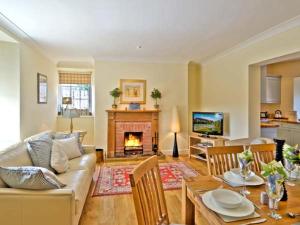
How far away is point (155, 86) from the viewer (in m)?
5.54

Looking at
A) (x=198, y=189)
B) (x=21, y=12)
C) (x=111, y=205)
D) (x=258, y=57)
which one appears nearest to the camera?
(x=198, y=189)

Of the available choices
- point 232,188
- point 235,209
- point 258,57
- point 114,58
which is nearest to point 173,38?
point 258,57

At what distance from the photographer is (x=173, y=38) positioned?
3680 millimetres

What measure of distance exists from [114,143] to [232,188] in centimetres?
408

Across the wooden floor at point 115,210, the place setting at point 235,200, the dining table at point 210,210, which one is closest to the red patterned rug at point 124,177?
the wooden floor at point 115,210

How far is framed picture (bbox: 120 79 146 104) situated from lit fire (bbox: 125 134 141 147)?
92 cm

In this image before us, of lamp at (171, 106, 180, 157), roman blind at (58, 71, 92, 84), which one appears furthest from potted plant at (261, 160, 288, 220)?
Result: roman blind at (58, 71, 92, 84)

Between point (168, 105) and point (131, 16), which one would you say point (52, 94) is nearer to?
point (168, 105)

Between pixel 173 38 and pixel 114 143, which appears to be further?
pixel 114 143

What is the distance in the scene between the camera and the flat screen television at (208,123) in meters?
4.67

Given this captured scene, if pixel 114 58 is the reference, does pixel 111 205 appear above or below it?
below

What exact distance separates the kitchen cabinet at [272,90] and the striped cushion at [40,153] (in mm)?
4904

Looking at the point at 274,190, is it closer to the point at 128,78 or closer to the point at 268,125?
the point at 268,125

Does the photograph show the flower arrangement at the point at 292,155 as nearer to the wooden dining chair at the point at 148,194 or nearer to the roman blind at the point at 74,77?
the wooden dining chair at the point at 148,194
